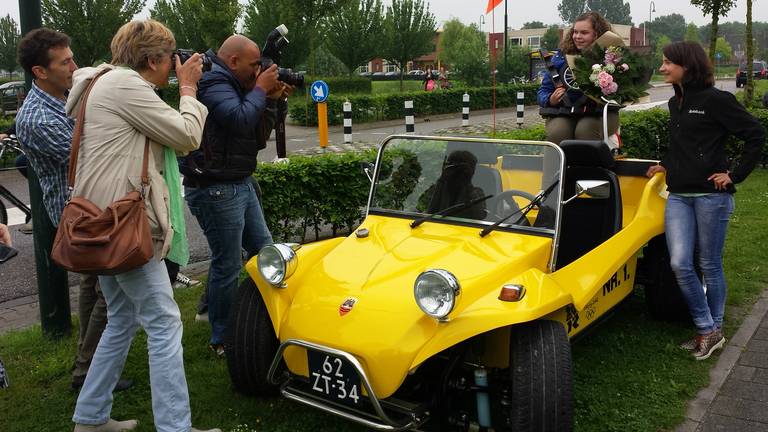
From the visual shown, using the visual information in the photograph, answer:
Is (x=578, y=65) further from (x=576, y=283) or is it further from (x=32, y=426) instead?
(x=32, y=426)

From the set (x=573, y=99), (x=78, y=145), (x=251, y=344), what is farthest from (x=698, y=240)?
(x=78, y=145)

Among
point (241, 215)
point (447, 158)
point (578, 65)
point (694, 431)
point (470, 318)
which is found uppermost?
point (578, 65)

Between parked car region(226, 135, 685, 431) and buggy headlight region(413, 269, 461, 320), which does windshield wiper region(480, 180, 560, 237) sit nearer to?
parked car region(226, 135, 685, 431)

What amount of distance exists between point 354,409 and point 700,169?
2.63 m

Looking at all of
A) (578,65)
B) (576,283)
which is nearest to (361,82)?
(578,65)

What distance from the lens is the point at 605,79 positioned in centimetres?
566

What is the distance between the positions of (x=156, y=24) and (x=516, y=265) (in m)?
2.12

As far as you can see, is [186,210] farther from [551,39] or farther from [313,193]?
[551,39]

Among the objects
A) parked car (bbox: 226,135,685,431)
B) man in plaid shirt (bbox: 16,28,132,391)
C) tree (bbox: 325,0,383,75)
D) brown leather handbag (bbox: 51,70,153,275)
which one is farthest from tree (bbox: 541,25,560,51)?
brown leather handbag (bbox: 51,70,153,275)

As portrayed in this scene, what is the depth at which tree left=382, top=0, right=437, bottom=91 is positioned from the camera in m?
35.3

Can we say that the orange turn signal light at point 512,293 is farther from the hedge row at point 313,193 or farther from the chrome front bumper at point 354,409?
the hedge row at point 313,193

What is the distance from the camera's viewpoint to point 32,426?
12.8 feet

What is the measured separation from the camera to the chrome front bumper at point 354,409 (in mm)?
3268

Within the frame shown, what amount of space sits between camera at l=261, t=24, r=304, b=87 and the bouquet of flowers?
2465mm
